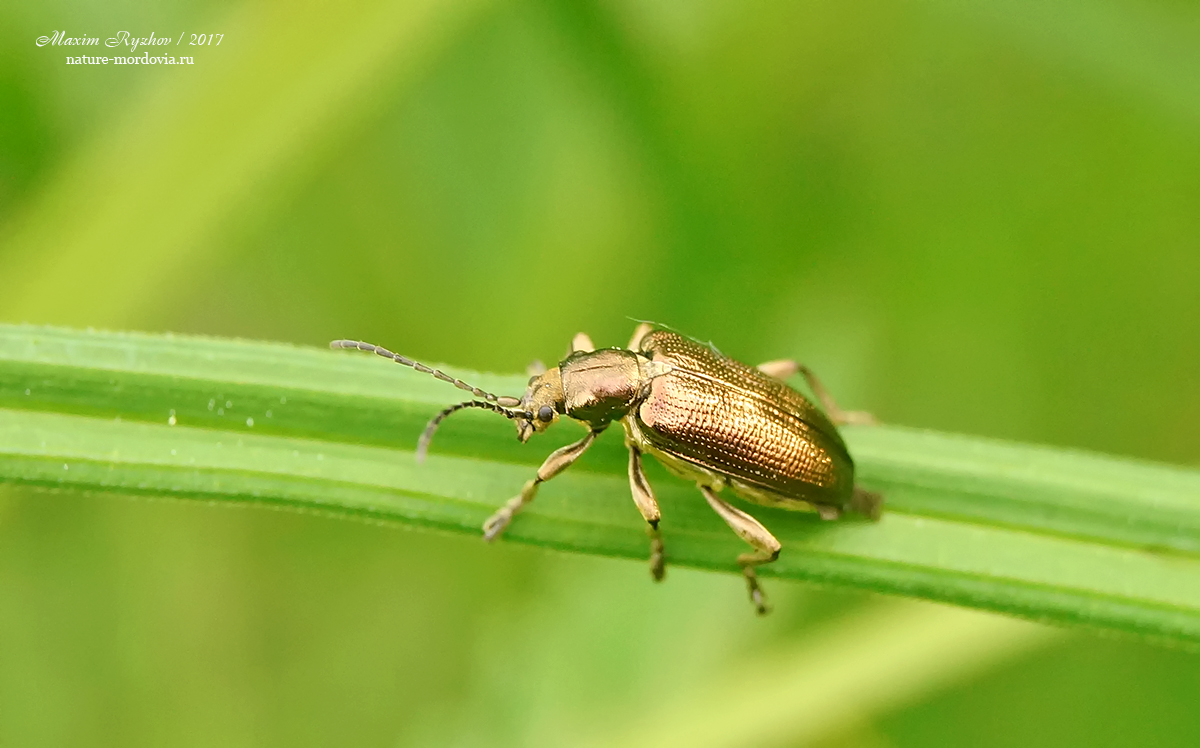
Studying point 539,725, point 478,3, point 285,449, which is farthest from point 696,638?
point 478,3

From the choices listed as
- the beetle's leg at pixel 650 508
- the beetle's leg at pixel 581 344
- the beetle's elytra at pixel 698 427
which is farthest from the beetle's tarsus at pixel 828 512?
the beetle's leg at pixel 581 344

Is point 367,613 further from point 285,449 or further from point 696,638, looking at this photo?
point 285,449

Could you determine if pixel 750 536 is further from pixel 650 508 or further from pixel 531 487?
pixel 531 487

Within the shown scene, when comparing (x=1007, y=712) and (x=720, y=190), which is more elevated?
(x=720, y=190)

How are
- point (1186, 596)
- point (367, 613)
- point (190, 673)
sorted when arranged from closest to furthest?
point (1186, 596) < point (190, 673) < point (367, 613)

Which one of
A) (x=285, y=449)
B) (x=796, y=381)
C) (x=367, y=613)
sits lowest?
(x=367, y=613)

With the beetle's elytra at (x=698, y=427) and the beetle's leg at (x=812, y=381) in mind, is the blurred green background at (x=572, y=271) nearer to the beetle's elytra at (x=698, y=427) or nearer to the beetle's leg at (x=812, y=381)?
the beetle's leg at (x=812, y=381)

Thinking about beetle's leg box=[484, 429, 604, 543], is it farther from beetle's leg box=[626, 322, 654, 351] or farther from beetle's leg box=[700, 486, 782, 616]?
beetle's leg box=[626, 322, 654, 351]

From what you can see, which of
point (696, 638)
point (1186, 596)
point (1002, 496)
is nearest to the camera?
point (1186, 596)
